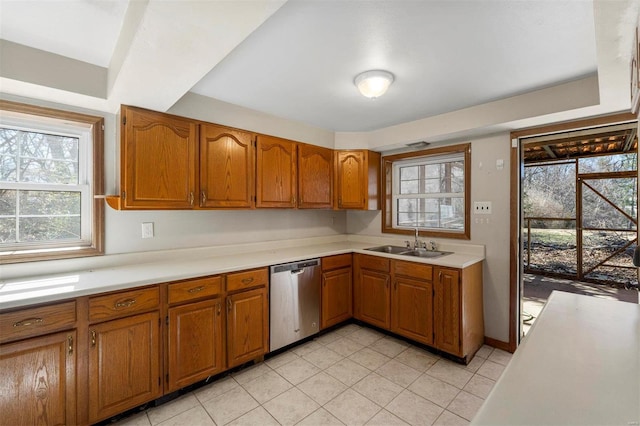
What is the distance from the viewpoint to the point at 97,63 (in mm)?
1913

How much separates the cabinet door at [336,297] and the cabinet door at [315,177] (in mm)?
830

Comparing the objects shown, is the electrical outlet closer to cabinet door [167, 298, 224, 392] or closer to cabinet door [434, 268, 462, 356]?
cabinet door [434, 268, 462, 356]

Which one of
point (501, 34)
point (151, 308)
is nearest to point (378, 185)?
point (501, 34)

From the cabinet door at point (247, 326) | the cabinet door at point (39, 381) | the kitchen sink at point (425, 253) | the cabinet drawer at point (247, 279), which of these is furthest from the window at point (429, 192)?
the cabinet door at point (39, 381)

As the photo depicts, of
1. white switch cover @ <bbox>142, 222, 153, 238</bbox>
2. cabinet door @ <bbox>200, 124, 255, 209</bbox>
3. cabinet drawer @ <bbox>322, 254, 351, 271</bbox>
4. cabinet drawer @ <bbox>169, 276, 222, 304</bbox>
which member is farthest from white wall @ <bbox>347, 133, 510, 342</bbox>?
white switch cover @ <bbox>142, 222, 153, 238</bbox>

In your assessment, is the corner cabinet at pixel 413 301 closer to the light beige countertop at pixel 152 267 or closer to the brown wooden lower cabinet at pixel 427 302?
the brown wooden lower cabinet at pixel 427 302

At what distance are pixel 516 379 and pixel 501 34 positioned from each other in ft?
5.61

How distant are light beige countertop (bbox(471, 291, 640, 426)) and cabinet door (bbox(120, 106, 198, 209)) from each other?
7.58 feet

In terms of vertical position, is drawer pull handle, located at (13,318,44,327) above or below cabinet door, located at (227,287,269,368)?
above

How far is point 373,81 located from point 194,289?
1.99 m

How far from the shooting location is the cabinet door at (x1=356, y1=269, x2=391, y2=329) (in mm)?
2971

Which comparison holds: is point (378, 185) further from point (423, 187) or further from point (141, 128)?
point (141, 128)

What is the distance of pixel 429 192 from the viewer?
341 centimetres

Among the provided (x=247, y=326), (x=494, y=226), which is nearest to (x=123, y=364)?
(x=247, y=326)
